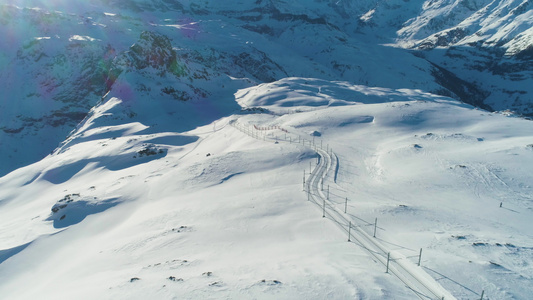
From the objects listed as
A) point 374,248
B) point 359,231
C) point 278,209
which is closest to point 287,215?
point 278,209

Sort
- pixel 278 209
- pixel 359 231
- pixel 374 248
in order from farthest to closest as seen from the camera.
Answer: pixel 278 209, pixel 359 231, pixel 374 248

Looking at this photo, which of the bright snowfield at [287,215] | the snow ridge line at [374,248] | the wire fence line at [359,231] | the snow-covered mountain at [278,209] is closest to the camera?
the snow ridge line at [374,248]

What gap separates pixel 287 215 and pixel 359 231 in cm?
490

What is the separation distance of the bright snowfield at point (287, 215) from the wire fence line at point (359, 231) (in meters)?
0.13

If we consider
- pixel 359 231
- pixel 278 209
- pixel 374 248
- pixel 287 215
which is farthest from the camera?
pixel 278 209

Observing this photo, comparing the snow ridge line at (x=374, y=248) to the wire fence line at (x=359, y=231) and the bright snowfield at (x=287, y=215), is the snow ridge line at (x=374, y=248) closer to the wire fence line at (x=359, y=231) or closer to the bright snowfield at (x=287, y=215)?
the wire fence line at (x=359, y=231)

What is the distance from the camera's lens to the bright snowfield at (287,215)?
1324 cm

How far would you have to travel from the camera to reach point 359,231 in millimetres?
17703

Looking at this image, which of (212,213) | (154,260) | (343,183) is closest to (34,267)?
(154,260)

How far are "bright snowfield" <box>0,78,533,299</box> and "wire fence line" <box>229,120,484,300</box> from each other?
130 mm

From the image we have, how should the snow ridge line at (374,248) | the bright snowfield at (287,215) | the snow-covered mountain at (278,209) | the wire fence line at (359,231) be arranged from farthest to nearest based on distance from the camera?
the snow-covered mountain at (278,209), the bright snowfield at (287,215), the wire fence line at (359,231), the snow ridge line at (374,248)

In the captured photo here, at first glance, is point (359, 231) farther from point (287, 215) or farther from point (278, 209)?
point (278, 209)

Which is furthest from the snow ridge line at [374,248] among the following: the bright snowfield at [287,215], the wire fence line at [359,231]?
the bright snowfield at [287,215]

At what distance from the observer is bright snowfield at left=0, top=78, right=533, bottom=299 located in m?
13.2
